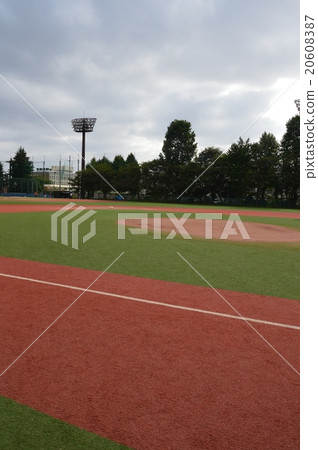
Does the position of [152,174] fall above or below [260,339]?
above

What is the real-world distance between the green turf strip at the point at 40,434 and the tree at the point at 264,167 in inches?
2117

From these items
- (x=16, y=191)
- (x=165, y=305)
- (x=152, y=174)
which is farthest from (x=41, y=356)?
(x=16, y=191)

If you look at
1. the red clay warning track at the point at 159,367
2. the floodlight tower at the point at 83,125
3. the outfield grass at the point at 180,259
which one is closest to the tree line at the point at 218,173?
the floodlight tower at the point at 83,125

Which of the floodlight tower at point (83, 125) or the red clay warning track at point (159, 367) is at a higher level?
the floodlight tower at point (83, 125)

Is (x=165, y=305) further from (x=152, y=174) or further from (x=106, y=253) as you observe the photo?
(x=152, y=174)

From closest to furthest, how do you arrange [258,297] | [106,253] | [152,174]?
[258,297]
[106,253]
[152,174]

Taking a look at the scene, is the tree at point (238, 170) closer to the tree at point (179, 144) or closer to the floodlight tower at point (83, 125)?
the tree at point (179, 144)

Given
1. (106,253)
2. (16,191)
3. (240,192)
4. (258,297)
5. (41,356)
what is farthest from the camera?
(16,191)

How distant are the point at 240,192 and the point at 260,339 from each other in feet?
171

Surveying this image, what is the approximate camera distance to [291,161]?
5244cm

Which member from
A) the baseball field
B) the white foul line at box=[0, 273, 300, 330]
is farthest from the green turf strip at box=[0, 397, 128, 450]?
the white foul line at box=[0, 273, 300, 330]

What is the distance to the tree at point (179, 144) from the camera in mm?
61188

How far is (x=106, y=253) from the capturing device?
11008 millimetres

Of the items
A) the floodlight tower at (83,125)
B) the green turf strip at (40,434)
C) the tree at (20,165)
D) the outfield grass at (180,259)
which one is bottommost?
the green turf strip at (40,434)
